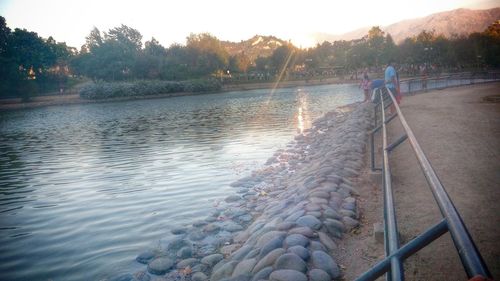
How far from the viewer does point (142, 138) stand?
19172 millimetres

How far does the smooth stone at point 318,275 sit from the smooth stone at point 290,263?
0.37 ft

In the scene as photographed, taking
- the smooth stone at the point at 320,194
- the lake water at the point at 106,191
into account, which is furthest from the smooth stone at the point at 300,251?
the lake water at the point at 106,191

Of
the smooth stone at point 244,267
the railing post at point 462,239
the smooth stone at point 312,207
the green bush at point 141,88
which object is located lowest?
the smooth stone at point 244,267

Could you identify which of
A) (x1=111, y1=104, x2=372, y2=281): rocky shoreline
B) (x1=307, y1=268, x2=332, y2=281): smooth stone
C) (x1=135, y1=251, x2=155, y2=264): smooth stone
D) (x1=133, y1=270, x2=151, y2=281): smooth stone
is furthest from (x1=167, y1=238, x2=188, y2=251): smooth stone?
(x1=307, y1=268, x2=332, y2=281): smooth stone

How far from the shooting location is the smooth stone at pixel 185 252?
18.4 feet

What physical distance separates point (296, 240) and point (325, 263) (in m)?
0.61

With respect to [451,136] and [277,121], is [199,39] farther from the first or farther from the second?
[451,136]

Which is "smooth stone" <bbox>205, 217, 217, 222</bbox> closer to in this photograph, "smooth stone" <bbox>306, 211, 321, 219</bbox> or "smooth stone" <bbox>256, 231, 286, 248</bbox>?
"smooth stone" <bbox>256, 231, 286, 248</bbox>

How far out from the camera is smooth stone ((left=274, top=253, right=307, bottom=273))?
13.4ft

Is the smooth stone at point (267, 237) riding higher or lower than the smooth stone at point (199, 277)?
higher

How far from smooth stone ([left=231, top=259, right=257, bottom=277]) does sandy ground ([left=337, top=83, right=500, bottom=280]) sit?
3.92ft

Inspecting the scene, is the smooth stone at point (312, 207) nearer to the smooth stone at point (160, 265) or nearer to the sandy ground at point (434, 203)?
the sandy ground at point (434, 203)

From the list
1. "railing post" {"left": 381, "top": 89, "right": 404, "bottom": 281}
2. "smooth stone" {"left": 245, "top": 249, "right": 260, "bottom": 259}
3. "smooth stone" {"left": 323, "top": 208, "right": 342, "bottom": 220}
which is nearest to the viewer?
"railing post" {"left": 381, "top": 89, "right": 404, "bottom": 281}

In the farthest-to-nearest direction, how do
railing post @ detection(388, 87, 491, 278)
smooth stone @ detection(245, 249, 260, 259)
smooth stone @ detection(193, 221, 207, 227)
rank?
smooth stone @ detection(193, 221, 207, 227)
smooth stone @ detection(245, 249, 260, 259)
railing post @ detection(388, 87, 491, 278)
